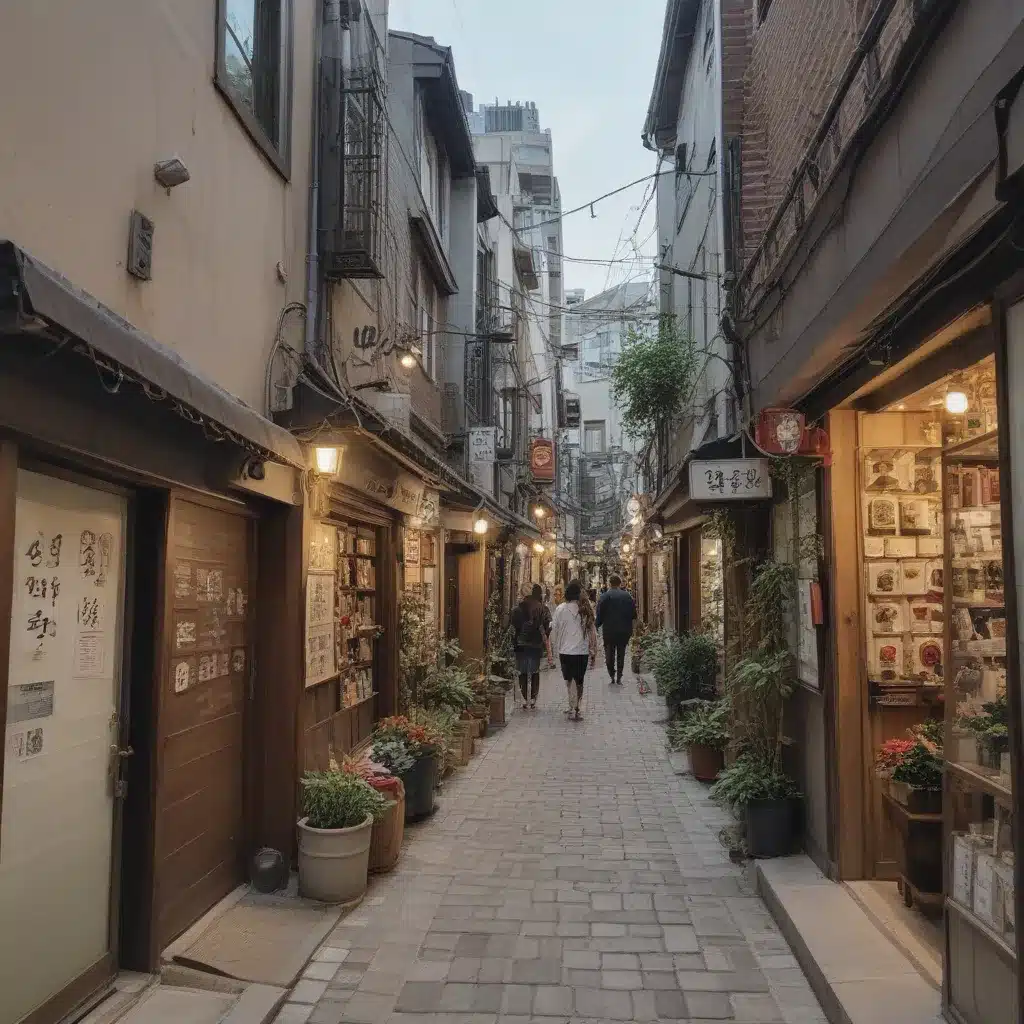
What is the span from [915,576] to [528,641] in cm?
959

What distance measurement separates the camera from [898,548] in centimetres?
626

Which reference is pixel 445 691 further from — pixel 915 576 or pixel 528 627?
pixel 915 576

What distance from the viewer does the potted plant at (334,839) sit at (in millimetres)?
6008

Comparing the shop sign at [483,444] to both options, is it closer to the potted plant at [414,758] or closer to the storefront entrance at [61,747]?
the potted plant at [414,758]

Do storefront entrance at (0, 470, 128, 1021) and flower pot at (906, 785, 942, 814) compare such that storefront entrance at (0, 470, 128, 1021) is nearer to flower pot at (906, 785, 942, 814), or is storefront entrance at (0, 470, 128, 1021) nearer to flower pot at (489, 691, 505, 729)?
flower pot at (906, 785, 942, 814)

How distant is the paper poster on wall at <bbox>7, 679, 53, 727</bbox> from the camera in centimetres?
377

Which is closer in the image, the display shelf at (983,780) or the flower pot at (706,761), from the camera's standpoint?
the display shelf at (983,780)

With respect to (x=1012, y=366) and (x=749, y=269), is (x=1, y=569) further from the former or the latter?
(x=749, y=269)

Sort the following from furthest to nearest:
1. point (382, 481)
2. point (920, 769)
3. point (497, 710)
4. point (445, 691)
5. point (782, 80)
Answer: point (497, 710) < point (445, 691) < point (382, 481) < point (782, 80) < point (920, 769)

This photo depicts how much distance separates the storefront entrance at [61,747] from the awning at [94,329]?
741 mm

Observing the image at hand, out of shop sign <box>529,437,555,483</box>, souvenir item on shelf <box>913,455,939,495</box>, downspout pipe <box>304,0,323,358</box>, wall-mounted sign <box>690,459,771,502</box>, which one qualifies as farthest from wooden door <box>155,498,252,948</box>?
shop sign <box>529,437,555,483</box>

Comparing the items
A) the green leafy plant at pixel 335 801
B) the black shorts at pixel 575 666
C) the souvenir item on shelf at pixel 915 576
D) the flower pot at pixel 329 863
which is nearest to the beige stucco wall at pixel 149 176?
the green leafy plant at pixel 335 801

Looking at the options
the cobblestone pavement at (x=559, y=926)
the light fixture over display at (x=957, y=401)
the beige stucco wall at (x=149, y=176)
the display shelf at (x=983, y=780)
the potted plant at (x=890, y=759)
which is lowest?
the cobblestone pavement at (x=559, y=926)

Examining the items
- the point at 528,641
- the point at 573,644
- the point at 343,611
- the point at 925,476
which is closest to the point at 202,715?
the point at 343,611
